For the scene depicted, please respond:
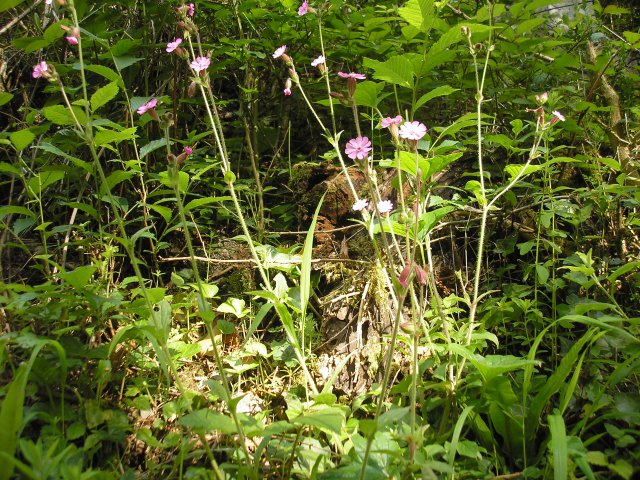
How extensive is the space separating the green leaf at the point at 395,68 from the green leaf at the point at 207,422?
1.23m

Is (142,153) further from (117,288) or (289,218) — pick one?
(289,218)

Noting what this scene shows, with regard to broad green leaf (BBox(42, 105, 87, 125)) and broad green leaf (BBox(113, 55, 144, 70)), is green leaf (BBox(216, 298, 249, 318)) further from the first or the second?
broad green leaf (BBox(113, 55, 144, 70))

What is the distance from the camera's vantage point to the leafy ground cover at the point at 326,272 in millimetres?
1234

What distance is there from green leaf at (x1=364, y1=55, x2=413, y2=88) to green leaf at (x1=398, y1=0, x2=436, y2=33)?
0.25 m

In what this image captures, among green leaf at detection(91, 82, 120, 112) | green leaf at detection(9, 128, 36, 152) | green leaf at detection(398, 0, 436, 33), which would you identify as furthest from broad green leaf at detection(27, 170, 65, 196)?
green leaf at detection(398, 0, 436, 33)

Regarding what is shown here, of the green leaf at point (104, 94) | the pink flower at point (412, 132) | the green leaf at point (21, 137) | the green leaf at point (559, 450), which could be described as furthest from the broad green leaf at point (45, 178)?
the green leaf at point (559, 450)

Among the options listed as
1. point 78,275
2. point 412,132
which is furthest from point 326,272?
point 78,275

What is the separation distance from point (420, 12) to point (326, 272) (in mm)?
1138

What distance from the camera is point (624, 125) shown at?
229 cm

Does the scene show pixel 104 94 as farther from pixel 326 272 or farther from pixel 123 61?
pixel 326 272

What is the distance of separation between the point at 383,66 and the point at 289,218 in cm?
106

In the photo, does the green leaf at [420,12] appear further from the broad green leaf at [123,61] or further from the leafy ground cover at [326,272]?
the broad green leaf at [123,61]

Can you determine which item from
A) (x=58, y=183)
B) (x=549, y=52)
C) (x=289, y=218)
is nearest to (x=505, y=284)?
(x=289, y=218)

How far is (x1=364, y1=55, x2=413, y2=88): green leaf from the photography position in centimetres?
161
